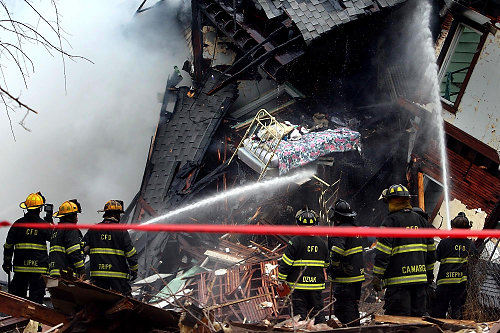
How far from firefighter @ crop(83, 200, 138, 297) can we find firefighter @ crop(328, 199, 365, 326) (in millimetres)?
2511

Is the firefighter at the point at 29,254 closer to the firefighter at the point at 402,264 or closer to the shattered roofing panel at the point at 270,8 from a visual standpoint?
the firefighter at the point at 402,264

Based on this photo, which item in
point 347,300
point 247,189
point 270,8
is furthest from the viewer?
point 270,8

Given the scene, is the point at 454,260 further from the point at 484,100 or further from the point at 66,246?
the point at 484,100

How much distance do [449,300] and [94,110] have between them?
11.0 meters

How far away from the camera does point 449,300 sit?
756 centimetres

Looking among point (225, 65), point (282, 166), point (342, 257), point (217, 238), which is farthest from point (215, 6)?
point (342, 257)

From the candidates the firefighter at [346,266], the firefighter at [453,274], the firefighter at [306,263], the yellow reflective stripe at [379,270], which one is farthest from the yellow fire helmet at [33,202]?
the firefighter at [453,274]

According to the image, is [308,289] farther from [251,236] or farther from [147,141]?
[147,141]

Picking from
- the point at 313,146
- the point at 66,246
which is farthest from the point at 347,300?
the point at 313,146

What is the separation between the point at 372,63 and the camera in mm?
14500

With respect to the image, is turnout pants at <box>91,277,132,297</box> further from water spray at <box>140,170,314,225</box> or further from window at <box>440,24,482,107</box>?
window at <box>440,24,482,107</box>

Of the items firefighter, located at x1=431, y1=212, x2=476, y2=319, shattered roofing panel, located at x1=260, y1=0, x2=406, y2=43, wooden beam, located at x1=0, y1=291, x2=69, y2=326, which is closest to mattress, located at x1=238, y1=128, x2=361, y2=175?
shattered roofing panel, located at x1=260, y1=0, x2=406, y2=43

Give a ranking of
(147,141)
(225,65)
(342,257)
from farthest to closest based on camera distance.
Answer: (147,141) < (225,65) < (342,257)

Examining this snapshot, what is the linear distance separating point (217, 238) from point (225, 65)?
532cm
